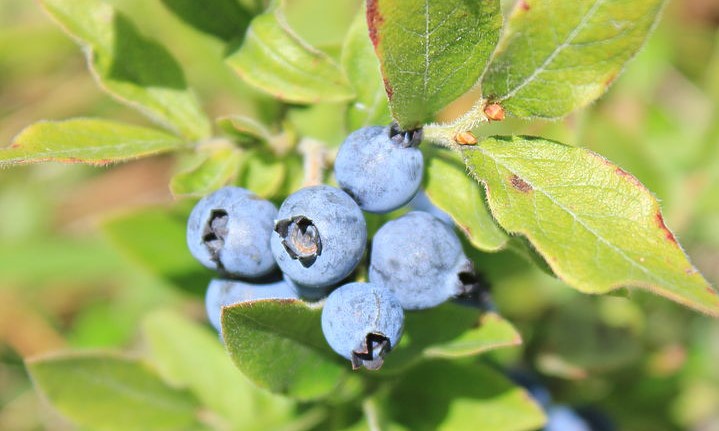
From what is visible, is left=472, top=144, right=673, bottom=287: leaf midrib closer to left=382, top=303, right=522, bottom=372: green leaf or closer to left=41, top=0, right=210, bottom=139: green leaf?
left=382, top=303, right=522, bottom=372: green leaf

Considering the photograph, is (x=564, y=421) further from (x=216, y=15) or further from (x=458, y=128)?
(x=216, y=15)

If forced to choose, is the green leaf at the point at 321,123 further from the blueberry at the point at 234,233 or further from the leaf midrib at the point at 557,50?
the leaf midrib at the point at 557,50

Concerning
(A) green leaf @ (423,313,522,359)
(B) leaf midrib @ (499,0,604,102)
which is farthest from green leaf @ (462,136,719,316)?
(A) green leaf @ (423,313,522,359)

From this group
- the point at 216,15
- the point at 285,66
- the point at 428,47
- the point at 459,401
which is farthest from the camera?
the point at 459,401

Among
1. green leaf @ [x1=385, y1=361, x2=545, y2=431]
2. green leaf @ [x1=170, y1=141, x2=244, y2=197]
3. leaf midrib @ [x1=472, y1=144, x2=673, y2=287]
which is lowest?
green leaf @ [x1=385, y1=361, x2=545, y2=431]

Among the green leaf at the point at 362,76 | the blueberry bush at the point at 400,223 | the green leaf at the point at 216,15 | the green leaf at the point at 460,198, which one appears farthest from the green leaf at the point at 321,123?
the green leaf at the point at 460,198

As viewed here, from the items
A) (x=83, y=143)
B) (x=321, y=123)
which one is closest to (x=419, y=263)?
(x=83, y=143)

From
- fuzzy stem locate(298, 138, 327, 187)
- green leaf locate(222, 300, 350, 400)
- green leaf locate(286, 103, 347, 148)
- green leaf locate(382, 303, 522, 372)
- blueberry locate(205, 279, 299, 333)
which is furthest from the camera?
green leaf locate(286, 103, 347, 148)
